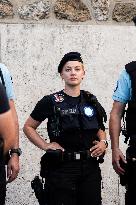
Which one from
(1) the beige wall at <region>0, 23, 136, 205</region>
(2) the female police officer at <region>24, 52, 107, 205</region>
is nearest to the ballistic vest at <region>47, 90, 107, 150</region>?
(2) the female police officer at <region>24, 52, 107, 205</region>

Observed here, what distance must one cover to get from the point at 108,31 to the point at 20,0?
84 centimetres

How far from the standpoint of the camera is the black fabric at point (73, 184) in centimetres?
322

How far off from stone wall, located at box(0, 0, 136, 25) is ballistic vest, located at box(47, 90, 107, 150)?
1.06 meters

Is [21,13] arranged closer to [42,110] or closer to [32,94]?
[32,94]

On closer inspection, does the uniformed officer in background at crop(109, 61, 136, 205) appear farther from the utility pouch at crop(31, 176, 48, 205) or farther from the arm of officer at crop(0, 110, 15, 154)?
the arm of officer at crop(0, 110, 15, 154)

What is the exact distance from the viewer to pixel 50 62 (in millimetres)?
4180

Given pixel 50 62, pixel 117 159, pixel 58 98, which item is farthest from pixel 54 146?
pixel 50 62

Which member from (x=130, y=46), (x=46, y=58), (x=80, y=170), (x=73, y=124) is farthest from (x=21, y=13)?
(x=80, y=170)

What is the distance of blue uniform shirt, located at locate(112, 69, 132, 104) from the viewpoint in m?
3.31

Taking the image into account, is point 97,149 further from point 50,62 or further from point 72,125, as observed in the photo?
point 50,62

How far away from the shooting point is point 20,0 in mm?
4145

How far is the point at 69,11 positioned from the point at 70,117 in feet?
4.30

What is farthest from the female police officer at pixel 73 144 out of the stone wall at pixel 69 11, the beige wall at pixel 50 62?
the stone wall at pixel 69 11

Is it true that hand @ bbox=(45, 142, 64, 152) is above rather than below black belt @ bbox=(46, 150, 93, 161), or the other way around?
above
